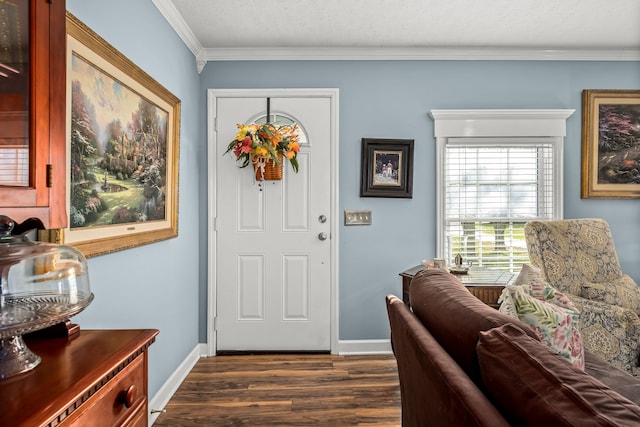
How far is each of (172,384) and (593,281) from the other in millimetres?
2963

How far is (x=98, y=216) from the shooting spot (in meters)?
1.75

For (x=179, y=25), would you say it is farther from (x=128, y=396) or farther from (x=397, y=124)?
(x=128, y=396)

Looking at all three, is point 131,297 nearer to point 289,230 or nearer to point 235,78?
point 289,230

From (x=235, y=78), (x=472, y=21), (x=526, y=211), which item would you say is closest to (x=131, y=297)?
(x=235, y=78)

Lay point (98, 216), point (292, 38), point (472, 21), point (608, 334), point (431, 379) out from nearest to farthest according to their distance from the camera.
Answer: point (431, 379)
point (98, 216)
point (608, 334)
point (472, 21)
point (292, 38)

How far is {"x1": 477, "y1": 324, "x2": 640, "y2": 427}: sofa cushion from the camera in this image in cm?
72

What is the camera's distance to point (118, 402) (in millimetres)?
992

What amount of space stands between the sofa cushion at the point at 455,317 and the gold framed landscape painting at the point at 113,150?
1365 mm

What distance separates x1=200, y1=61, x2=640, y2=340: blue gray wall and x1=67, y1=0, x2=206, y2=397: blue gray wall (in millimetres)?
553

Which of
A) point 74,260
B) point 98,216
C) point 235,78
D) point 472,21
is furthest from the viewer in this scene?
point 235,78

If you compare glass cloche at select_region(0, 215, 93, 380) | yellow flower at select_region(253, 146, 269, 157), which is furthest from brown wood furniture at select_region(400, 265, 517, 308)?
Result: glass cloche at select_region(0, 215, 93, 380)

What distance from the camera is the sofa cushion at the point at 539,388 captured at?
0.72 meters

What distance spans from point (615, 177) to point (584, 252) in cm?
96

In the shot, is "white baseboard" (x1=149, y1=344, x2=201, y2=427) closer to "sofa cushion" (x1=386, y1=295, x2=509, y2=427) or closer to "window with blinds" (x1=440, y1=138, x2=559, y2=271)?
"sofa cushion" (x1=386, y1=295, x2=509, y2=427)
